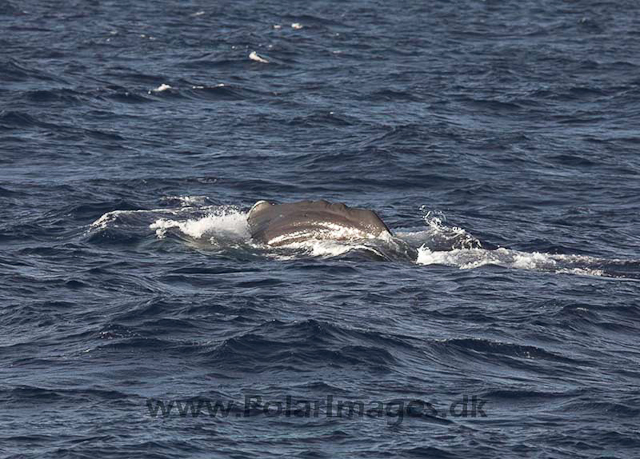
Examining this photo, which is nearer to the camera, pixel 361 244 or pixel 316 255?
pixel 316 255

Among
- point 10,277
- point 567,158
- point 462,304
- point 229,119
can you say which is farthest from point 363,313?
point 229,119

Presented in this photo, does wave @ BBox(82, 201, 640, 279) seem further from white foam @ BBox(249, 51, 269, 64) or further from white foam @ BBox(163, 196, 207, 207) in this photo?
white foam @ BBox(249, 51, 269, 64)

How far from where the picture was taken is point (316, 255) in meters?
28.7

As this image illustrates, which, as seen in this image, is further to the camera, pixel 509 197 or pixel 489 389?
pixel 509 197

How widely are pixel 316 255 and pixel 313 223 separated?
3.29ft

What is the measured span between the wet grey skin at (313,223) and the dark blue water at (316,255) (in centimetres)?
45

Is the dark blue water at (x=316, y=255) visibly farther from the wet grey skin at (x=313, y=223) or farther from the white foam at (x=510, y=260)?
the wet grey skin at (x=313, y=223)

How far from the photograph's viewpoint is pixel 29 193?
34.0m

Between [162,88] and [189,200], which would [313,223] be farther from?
[162,88]

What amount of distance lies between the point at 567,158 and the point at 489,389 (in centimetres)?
2067

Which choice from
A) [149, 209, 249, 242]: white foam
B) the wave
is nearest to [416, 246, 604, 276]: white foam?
the wave

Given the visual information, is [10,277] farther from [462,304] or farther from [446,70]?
[446,70]

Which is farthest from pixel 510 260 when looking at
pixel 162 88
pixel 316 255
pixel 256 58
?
pixel 256 58

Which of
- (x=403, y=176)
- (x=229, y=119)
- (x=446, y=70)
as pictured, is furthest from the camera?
(x=446, y=70)
